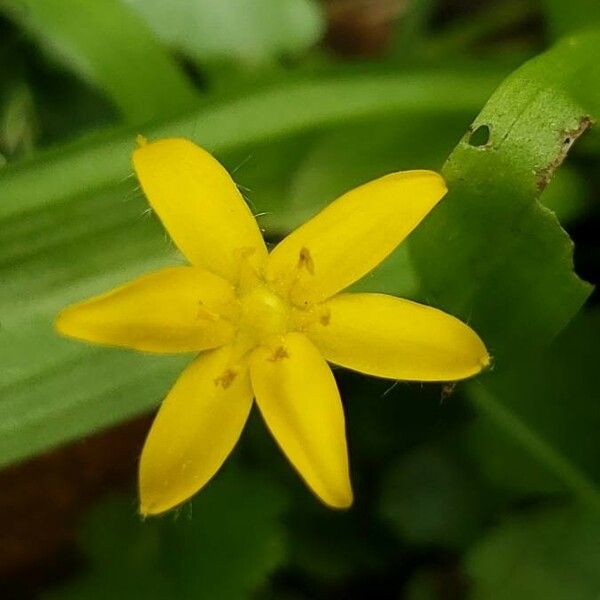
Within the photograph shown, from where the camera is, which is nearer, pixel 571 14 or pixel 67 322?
pixel 67 322

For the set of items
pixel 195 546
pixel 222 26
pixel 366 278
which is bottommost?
pixel 195 546

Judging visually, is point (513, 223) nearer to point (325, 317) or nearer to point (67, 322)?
point (325, 317)

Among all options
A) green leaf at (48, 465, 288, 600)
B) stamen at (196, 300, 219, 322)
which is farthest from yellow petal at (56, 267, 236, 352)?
green leaf at (48, 465, 288, 600)

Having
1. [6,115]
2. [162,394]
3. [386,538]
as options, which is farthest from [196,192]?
[386,538]

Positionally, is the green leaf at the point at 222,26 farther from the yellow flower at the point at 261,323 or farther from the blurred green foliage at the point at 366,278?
the yellow flower at the point at 261,323

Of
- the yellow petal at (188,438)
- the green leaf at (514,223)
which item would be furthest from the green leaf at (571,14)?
the yellow petal at (188,438)

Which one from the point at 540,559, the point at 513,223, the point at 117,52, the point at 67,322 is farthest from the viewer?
the point at 540,559

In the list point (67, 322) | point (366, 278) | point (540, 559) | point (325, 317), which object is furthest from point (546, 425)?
point (67, 322)

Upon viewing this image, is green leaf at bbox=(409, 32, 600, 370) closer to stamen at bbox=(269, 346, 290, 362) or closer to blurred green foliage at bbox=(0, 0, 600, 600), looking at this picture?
blurred green foliage at bbox=(0, 0, 600, 600)
